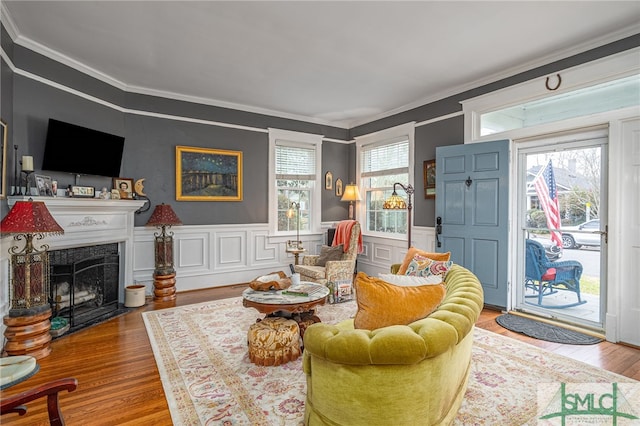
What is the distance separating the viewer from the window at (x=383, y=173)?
17.9 feet

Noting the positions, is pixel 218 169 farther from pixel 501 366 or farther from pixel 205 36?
pixel 501 366

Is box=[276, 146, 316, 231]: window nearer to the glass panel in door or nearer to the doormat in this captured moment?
the glass panel in door

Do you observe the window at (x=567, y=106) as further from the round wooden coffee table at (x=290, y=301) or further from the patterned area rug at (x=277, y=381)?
the round wooden coffee table at (x=290, y=301)

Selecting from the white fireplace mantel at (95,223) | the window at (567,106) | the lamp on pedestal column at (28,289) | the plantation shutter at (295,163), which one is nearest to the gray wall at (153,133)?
the plantation shutter at (295,163)

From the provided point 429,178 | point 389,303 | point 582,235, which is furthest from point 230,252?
point 582,235

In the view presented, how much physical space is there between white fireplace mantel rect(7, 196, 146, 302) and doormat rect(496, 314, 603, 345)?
451cm

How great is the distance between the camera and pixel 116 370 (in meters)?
2.62

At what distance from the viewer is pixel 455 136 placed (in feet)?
15.1

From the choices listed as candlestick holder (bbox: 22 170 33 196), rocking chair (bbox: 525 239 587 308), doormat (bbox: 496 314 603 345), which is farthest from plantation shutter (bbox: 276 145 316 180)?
doormat (bbox: 496 314 603 345)

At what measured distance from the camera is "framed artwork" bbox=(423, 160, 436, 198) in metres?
4.88

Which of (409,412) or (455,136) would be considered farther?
(455,136)

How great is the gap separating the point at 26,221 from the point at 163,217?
1.74 m

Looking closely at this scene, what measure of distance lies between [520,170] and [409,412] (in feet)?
11.5

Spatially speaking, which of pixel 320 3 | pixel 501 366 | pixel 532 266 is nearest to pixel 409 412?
pixel 501 366
